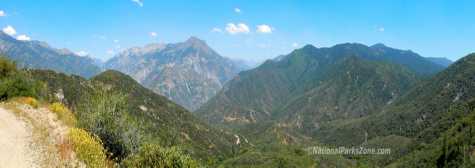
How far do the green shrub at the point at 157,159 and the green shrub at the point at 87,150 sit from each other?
2316 millimetres

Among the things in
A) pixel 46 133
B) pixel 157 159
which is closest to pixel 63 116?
pixel 46 133

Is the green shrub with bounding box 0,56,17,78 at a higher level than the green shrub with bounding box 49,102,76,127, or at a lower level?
higher

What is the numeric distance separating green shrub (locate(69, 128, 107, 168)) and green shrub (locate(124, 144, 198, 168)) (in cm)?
232

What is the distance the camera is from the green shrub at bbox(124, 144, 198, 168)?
34562 mm

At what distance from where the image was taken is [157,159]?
116 ft

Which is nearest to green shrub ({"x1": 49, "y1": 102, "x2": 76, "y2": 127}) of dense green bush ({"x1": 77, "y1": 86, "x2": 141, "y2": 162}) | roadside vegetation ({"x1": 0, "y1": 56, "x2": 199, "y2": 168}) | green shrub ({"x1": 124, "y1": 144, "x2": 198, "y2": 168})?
roadside vegetation ({"x1": 0, "y1": 56, "x2": 199, "y2": 168})

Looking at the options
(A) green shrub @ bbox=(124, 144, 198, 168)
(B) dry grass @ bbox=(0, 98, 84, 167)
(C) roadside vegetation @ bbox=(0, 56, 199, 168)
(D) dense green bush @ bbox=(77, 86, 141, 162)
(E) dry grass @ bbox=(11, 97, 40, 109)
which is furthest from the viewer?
(E) dry grass @ bbox=(11, 97, 40, 109)

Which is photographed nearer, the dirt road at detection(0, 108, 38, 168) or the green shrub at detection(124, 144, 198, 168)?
the dirt road at detection(0, 108, 38, 168)

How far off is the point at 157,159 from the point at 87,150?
207 inches

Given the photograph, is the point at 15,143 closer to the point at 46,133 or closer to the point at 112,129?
the point at 46,133

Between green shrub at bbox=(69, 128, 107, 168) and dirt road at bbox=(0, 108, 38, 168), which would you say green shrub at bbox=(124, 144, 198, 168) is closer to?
green shrub at bbox=(69, 128, 107, 168)

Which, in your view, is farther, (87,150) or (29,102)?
(29,102)

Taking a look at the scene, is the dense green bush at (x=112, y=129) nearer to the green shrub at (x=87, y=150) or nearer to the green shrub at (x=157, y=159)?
the green shrub at (x=87, y=150)

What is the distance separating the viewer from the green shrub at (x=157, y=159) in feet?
113
